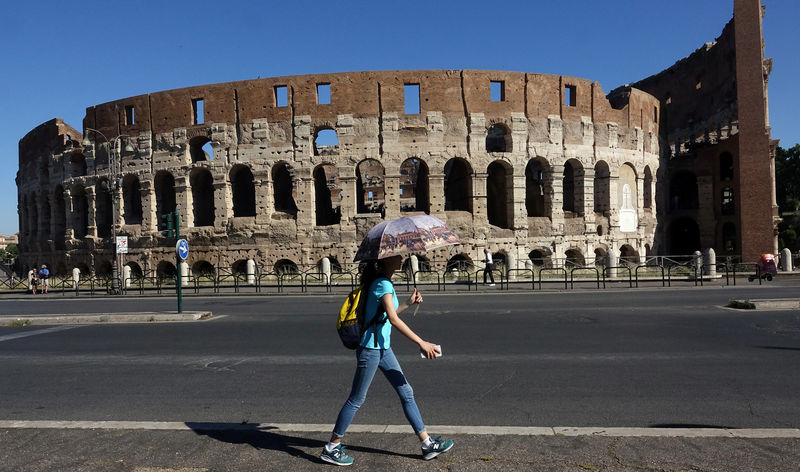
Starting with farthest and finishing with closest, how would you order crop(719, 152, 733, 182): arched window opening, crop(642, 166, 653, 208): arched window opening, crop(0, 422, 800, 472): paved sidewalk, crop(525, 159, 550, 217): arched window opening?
1. crop(719, 152, 733, 182): arched window opening
2. crop(642, 166, 653, 208): arched window opening
3. crop(525, 159, 550, 217): arched window opening
4. crop(0, 422, 800, 472): paved sidewalk

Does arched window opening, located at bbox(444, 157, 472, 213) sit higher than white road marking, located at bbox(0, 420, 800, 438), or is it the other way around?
arched window opening, located at bbox(444, 157, 472, 213)

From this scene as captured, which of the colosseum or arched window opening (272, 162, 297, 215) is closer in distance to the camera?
the colosseum

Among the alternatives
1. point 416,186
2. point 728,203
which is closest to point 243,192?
point 416,186

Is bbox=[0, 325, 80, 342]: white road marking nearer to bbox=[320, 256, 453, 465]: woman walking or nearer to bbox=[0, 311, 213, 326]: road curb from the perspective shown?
bbox=[0, 311, 213, 326]: road curb

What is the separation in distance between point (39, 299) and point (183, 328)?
13.0 m

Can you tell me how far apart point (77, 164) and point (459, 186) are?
23.4 m

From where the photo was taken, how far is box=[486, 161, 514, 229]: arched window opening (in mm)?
25578

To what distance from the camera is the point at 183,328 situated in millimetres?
10484

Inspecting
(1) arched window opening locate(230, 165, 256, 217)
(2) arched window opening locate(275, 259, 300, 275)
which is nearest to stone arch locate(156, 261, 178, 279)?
(1) arched window opening locate(230, 165, 256, 217)

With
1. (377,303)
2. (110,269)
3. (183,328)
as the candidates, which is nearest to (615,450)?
(377,303)

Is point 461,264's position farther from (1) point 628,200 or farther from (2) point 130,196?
(2) point 130,196

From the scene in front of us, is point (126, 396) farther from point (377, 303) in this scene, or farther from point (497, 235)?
point (497, 235)

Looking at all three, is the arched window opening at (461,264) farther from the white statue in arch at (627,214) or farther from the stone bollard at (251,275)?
the white statue in arch at (627,214)

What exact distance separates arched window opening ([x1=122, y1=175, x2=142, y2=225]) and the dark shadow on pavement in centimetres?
2682
